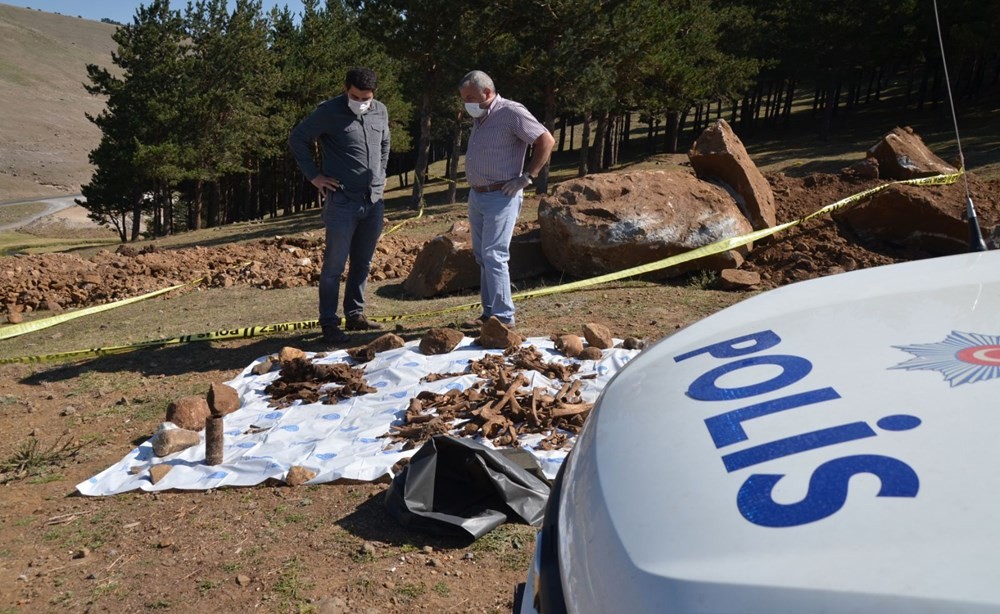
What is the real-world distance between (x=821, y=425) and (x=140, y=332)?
821cm

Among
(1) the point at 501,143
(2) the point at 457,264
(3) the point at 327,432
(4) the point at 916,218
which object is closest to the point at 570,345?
(1) the point at 501,143

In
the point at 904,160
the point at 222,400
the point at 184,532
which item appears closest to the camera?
the point at 184,532

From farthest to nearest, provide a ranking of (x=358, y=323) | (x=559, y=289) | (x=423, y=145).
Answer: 1. (x=423, y=145)
2. (x=559, y=289)
3. (x=358, y=323)

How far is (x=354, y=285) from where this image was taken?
7.07 m

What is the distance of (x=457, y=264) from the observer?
907 centimetres

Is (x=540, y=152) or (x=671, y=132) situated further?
(x=671, y=132)

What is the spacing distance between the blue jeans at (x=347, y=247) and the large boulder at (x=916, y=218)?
5.37 metres

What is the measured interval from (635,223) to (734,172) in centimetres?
167

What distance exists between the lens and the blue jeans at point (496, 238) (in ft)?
20.4

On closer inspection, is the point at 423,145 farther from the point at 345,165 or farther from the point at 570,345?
the point at 570,345

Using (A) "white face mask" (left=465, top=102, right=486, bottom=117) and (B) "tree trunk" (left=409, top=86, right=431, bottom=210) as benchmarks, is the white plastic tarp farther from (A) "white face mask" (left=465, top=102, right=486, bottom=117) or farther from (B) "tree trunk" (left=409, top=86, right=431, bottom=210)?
(B) "tree trunk" (left=409, top=86, right=431, bottom=210)

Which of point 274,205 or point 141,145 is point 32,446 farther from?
point 274,205

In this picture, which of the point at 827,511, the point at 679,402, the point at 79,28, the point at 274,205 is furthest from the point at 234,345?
the point at 79,28

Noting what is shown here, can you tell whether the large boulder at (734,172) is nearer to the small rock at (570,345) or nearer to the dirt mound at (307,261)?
the dirt mound at (307,261)
